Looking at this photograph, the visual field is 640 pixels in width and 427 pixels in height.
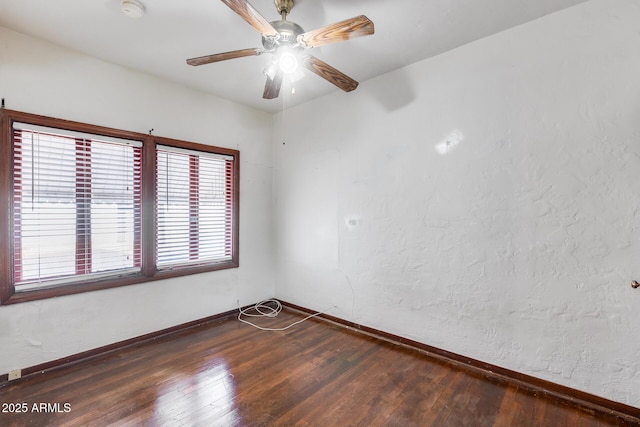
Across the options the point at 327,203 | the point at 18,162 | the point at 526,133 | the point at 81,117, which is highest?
the point at 81,117

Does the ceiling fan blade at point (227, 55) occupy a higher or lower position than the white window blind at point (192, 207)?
higher

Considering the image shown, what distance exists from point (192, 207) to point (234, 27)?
74.2 inches

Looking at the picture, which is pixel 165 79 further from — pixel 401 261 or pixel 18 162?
pixel 401 261

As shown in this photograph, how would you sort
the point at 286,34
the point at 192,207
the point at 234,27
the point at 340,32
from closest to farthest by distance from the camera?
the point at 340,32 → the point at 286,34 → the point at 234,27 → the point at 192,207

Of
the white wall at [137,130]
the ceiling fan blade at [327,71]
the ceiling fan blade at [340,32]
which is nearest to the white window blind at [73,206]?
the white wall at [137,130]

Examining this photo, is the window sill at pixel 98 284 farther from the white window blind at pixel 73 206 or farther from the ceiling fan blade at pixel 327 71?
the ceiling fan blade at pixel 327 71

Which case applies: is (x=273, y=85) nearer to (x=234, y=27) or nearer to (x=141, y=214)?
(x=234, y=27)

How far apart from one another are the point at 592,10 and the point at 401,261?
7.37ft

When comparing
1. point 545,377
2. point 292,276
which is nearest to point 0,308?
point 292,276

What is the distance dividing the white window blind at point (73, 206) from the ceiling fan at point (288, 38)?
1412 mm

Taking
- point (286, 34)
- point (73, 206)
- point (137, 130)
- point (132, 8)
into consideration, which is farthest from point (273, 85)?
point (73, 206)

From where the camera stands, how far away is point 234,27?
2105mm

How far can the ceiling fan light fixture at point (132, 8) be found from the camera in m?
1.84

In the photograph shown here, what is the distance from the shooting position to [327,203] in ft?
11.0
